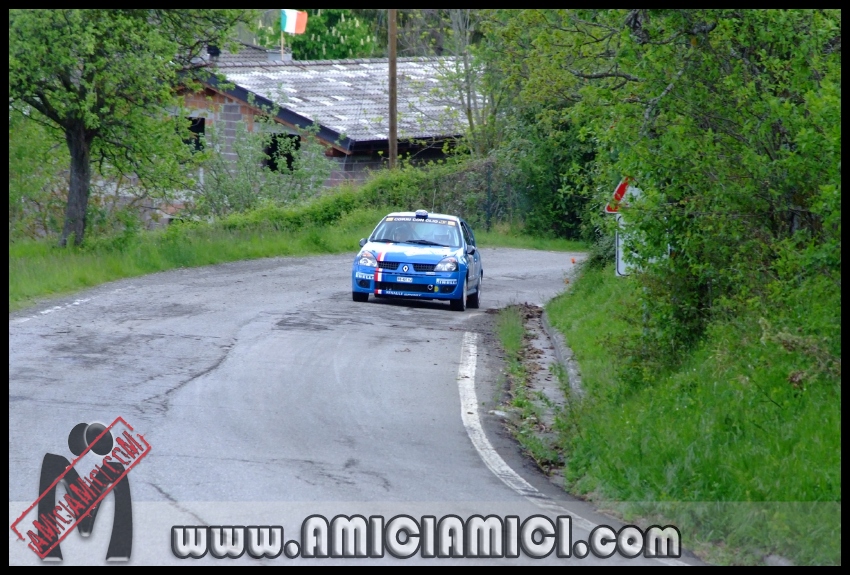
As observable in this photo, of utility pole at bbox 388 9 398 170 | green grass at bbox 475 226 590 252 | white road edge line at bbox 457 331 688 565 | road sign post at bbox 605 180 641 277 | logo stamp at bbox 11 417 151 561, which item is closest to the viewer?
logo stamp at bbox 11 417 151 561

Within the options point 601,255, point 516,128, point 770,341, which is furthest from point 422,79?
point 770,341

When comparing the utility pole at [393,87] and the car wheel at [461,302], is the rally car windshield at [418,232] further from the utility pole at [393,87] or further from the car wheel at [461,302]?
the utility pole at [393,87]

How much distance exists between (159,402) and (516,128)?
87.0 ft

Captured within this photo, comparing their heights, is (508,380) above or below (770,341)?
below

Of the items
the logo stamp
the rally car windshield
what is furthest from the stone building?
the logo stamp

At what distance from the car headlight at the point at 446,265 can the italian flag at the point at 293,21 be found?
26784mm

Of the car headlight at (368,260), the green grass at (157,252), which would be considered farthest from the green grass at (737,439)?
the green grass at (157,252)

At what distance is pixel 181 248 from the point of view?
2408 centimetres

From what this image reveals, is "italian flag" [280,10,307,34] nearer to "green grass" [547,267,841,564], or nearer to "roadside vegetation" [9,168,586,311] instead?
"roadside vegetation" [9,168,586,311]

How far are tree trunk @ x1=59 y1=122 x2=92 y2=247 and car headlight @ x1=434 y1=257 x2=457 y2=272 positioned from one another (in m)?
9.03

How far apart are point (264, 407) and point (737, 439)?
430 centimetres

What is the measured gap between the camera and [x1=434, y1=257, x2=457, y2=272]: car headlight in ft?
60.5

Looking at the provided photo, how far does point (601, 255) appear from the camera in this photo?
19.4 m

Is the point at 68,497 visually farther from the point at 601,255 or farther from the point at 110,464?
the point at 601,255
